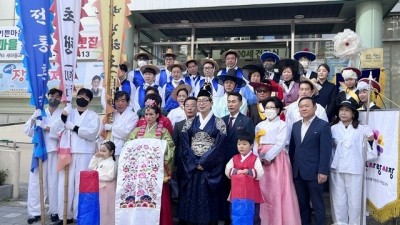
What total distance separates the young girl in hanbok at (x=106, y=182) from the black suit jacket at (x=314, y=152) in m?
2.39

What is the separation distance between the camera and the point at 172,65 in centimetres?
712

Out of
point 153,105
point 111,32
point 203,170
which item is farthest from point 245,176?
point 111,32

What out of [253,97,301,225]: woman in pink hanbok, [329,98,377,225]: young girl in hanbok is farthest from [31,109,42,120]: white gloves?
[329,98,377,225]: young girl in hanbok

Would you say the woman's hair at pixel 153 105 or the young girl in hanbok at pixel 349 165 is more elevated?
the woman's hair at pixel 153 105

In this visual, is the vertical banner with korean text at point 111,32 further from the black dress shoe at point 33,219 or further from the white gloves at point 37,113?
the black dress shoe at point 33,219

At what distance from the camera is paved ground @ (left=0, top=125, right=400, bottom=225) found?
5816 mm

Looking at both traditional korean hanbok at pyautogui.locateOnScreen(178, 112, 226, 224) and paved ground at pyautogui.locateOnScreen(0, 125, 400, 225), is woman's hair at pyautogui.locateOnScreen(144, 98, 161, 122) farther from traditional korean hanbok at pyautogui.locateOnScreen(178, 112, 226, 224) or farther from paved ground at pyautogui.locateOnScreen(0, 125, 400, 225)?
paved ground at pyautogui.locateOnScreen(0, 125, 400, 225)

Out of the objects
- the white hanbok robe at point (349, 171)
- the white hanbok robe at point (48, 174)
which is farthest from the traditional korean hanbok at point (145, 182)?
the white hanbok robe at point (349, 171)

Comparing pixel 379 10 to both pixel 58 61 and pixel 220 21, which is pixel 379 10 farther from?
pixel 58 61

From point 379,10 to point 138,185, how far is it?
7.62 metres

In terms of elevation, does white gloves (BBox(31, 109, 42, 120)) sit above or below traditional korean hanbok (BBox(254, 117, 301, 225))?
above

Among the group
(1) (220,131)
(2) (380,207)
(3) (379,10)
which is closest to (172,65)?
(1) (220,131)

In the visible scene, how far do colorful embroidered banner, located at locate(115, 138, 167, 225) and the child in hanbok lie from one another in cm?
92

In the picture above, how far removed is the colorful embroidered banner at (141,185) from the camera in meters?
4.86
